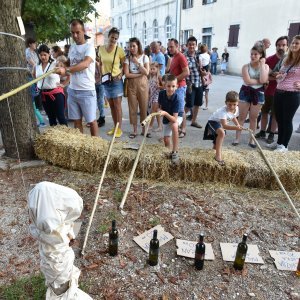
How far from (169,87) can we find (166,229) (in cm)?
214

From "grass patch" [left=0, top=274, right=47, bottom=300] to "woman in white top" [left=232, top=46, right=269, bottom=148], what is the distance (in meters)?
4.37

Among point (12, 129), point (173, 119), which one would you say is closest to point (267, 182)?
point (173, 119)

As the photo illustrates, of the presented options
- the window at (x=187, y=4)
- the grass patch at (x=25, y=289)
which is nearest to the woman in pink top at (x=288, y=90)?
the grass patch at (x=25, y=289)

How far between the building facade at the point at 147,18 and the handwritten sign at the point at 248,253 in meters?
26.5

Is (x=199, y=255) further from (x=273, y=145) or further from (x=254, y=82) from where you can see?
(x=273, y=145)

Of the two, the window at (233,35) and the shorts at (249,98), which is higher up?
the window at (233,35)

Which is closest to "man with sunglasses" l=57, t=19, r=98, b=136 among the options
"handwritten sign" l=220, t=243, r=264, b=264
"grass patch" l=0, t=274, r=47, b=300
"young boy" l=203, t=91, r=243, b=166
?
"young boy" l=203, t=91, r=243, b=166

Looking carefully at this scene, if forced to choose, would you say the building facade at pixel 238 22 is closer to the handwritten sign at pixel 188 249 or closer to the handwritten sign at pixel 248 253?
the handwritten sign at pixel 248 253

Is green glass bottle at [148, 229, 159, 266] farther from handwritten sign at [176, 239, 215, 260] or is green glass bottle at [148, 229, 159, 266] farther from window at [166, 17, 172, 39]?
window at [166, 17, 172, 39]

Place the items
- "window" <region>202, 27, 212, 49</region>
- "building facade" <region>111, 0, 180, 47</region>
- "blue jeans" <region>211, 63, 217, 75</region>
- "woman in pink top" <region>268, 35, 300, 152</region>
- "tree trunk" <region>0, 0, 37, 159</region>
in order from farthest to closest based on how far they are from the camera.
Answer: "building facade" <region>111, 0, 180, 47</region> → "window" <region>202, 27, 212, 49</region> → "blue jeans" <region>211, 63, 217, 75</region> → "woman in pink top" <region>268, 35, 300, 152</region> → "tree trunk" <region>0, 0, 37, 159</region>

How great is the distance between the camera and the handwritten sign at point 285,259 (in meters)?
2.81

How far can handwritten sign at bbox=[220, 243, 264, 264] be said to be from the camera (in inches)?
113

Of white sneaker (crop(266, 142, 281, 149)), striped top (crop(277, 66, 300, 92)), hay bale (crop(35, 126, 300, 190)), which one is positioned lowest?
white sneaker (crop(266, 142, 281, 149))

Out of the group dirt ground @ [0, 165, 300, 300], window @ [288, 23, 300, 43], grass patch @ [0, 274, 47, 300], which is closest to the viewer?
grass patch @ [0, 274, 47, 300]
